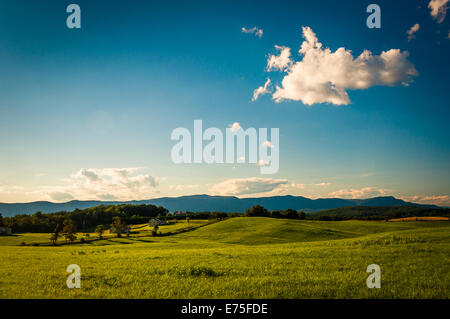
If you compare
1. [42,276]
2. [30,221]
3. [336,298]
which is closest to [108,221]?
[30,221]

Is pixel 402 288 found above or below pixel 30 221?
above

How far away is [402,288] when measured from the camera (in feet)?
32.4

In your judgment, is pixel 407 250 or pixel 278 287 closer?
pixel 278 287

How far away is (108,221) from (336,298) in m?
169

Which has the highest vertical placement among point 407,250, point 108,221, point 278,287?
point 278,287

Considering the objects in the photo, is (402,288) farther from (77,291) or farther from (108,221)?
(108,221)

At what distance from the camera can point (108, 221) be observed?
156 metres

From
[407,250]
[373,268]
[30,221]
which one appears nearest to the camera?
[373,268]
